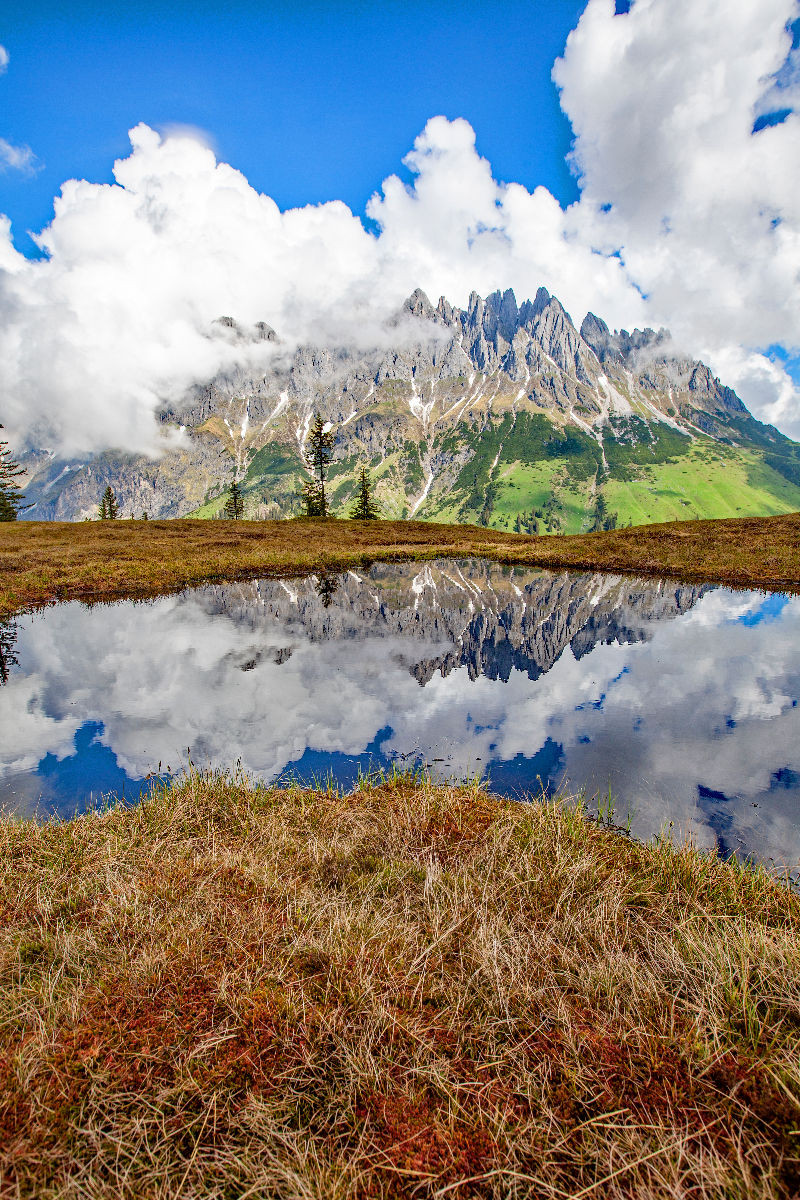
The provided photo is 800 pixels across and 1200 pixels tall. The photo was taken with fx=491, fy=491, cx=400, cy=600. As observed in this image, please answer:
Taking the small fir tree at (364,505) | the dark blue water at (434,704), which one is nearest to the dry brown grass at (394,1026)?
the dark blue water at (434,704)

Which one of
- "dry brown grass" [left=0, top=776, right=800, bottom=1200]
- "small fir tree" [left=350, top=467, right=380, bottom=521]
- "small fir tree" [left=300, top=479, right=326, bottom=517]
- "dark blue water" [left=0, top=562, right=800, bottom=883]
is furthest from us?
"small fir tree" [left=300, top=479, right=326, bottom=517]

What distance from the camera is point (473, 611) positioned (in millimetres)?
25312

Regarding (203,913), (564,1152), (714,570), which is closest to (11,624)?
(203,913)

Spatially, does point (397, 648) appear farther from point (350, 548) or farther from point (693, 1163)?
point (350, 548)

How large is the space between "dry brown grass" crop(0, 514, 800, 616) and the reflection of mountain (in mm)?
5972

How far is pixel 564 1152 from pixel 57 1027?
3669 millimetres

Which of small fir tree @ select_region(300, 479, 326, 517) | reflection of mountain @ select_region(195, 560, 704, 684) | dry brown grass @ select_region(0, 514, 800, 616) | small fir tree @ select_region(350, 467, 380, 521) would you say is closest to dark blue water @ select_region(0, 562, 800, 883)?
reflection of mountain @ select_region(195, 560, 704, 684)

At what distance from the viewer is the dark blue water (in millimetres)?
9586

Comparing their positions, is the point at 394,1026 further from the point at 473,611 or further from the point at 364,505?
the point at 364,505

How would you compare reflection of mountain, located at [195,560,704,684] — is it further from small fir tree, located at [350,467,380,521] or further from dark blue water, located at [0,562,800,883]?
small fir tree, located at [350,467,380,521]

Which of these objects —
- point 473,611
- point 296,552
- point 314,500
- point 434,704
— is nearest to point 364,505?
point 314,500

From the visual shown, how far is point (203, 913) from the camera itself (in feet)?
17.1

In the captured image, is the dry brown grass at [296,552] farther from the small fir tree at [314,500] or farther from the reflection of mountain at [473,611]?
the small fir tree at [314,500]

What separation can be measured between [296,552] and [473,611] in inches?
1038
